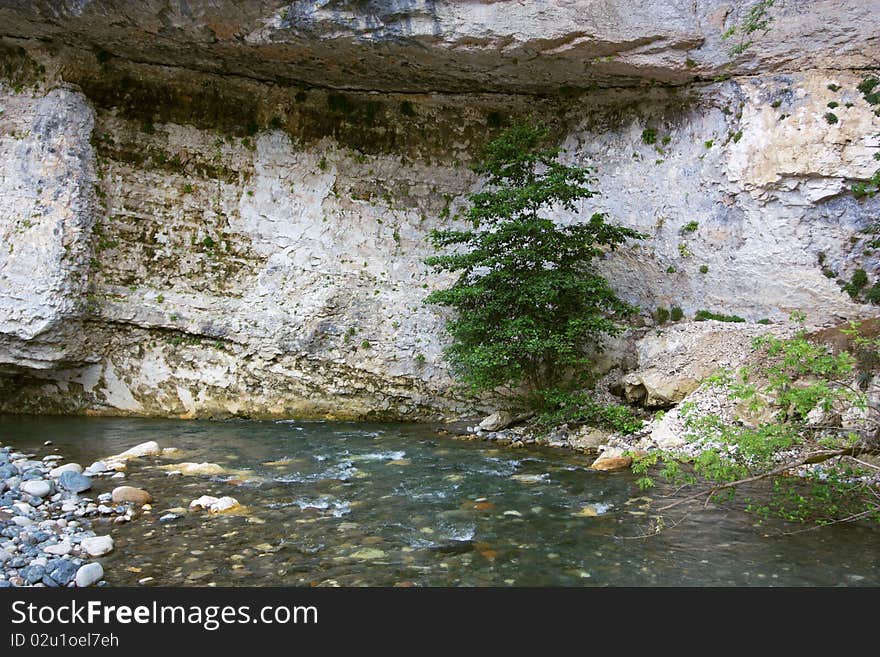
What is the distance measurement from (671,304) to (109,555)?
10.8 meters

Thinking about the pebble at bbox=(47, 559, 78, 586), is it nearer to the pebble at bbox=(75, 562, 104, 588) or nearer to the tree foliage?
the pebble at bbox=(75, 562, 104, 588)

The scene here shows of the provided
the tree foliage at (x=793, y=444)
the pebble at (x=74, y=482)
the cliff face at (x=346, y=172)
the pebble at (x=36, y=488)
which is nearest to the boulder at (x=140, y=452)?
the pebble at (x=74, y=482)

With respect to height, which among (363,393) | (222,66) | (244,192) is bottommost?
(363,393)

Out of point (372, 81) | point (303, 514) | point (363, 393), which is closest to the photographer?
point (303, 514)

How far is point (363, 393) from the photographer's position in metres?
12.8

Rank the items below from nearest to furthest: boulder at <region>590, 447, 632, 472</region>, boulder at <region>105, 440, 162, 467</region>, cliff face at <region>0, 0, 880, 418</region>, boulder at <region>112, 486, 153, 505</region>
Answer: boulder at <region>112, 486, 153, 505</region>, boulder at <region>590, 447, 632, 472</region>, boulder at <region>105, 440, 162, 467</region>, cliff face at <region>0, 0, 880, 418</region>

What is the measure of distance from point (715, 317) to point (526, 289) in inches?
164

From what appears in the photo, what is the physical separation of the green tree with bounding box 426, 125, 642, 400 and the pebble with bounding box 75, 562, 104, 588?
6.67 m

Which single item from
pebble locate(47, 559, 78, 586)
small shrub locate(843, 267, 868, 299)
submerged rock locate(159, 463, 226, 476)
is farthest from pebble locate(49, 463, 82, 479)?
small shrub locate(843, 267, 868, 299)

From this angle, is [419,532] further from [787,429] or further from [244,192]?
[244,192]

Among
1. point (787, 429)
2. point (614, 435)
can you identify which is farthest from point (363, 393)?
point (787, 429)

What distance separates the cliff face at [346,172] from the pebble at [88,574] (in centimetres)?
838

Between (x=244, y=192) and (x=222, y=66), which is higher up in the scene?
(x=222, y=66)

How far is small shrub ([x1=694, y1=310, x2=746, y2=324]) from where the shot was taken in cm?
1121
